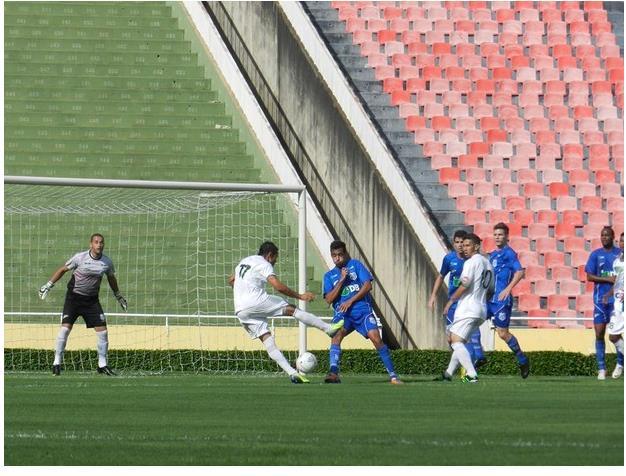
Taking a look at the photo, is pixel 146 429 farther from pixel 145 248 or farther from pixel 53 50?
pixel 53 50

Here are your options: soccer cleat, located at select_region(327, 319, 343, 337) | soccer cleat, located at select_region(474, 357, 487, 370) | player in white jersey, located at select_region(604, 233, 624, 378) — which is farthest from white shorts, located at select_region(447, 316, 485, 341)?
soccer cleat, located at select_region(474, 357, 487, 370)

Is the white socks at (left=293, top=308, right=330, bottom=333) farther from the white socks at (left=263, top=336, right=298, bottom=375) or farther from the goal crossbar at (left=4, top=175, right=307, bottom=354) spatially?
the goal crossbar at (left=4, top=175, right=307, bottom=354)

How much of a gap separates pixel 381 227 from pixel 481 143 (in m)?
3.48

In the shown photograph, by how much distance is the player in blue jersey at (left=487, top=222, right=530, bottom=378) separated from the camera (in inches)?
717

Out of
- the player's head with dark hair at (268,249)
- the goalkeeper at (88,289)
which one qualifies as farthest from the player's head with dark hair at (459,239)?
the goalkeeper at (88,289)

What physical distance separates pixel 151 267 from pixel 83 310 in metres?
5.27

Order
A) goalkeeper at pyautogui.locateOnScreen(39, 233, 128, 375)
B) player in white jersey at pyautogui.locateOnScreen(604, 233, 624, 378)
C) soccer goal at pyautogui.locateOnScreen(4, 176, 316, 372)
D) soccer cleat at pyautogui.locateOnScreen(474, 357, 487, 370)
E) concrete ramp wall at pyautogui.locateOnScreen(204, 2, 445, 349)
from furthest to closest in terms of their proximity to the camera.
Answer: concrete ramp wall at pyautogui.locateOnScreen(204, 2, 445, 349) → soccer goal at pyautogui.locateOnScreen(4, 176, 316, 372) → soccer cleat at pyautogui.locateOnScreen(474, 357, 487, 370) → goalkeeper at pyautogui.locateOnScreen(39, 233, 128, 375) → player in white jersey at pyautogui.locateOnScreen(604, 233, 624, 378)

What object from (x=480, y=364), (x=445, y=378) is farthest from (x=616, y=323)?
(x=480, y=364)

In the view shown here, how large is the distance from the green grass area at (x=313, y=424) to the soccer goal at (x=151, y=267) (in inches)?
211

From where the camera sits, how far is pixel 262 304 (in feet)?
55.5

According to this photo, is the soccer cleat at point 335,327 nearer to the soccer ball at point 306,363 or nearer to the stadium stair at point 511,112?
the soccer ball at point 306,363

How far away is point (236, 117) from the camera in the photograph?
2833 cm

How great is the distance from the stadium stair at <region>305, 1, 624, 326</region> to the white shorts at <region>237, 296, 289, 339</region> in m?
7.42
